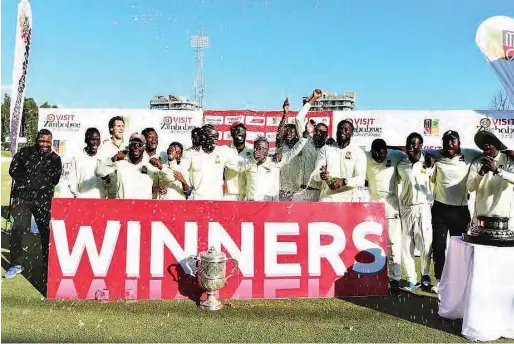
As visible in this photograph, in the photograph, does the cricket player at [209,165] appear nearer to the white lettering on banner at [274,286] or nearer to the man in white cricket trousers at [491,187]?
the white lettering on banner at [274,286]

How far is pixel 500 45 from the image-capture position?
10.9 meters

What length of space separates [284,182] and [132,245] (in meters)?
2.51

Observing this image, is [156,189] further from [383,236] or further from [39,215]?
[383,236]

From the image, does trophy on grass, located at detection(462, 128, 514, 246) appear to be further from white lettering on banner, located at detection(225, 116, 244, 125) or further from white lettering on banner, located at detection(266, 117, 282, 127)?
white lettering on banner, located at detection(225, 116, 244, 125)

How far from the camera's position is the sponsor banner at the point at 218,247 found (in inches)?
196

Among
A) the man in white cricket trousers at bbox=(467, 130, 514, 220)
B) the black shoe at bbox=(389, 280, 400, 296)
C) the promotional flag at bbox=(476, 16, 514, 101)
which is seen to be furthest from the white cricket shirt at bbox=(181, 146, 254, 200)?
the promotional flag at bbox=(476, 16, 514, 101)

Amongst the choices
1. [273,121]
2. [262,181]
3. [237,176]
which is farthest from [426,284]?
[273,121]

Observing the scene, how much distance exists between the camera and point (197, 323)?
4.26m

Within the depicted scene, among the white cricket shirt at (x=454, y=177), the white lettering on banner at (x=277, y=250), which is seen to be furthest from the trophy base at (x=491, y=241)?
the white lettering on banner at (x=277, y=250)

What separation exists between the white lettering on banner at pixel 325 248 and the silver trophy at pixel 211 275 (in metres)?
1.02

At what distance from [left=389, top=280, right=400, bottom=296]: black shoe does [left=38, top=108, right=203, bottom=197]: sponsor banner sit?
5505 millimetres

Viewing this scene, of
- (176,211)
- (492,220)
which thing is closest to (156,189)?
(176,211)

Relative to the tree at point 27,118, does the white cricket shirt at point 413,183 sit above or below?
below

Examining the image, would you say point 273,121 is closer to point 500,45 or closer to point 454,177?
point 454,177
